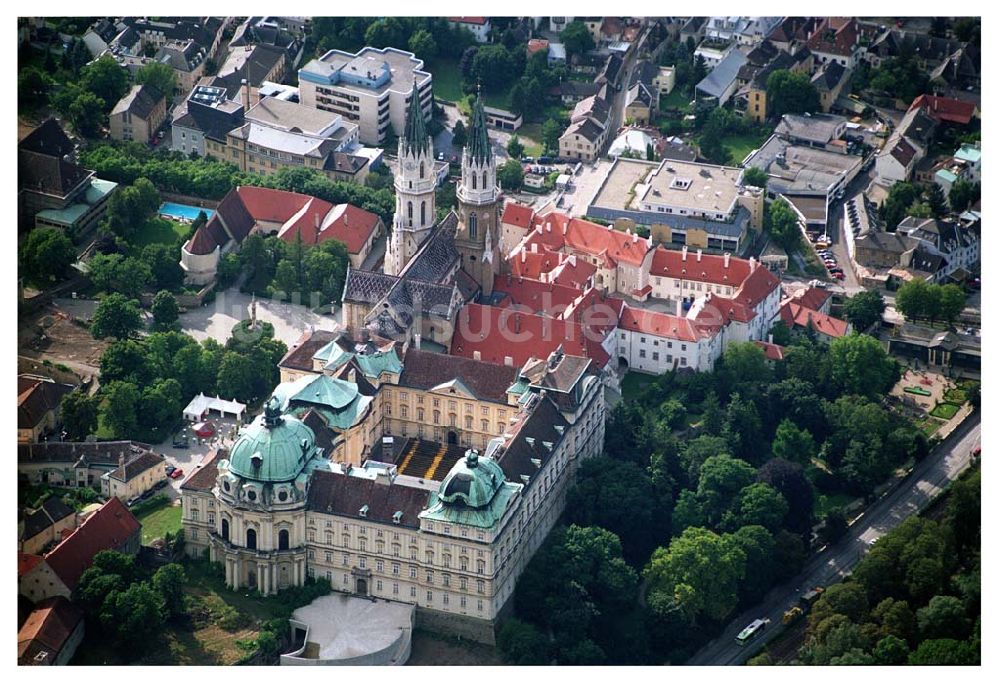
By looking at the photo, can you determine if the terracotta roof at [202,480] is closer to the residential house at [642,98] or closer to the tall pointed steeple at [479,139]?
the tall pointed steeple at [479,139]

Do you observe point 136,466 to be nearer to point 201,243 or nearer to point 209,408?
point 209,408

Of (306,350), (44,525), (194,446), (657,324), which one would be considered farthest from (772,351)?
(44,525)

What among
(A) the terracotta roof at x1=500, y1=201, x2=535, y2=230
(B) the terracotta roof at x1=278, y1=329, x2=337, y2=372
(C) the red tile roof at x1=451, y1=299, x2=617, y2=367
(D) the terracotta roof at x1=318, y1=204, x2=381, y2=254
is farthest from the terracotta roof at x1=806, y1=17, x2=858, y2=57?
(B) the terracotta roof at x1=278, y1=329, x2=337, y2=372

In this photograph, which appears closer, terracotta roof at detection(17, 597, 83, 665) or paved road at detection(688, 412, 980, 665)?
terracotta roof at detection(17, 597, 83, 665)

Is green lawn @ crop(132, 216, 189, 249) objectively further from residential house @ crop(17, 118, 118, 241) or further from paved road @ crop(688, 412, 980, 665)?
paved road @ crop(688, 412, 980, 665)

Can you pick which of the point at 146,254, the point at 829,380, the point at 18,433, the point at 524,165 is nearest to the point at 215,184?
the point at 146,254

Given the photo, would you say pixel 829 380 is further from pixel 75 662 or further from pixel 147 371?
pixel 75 662

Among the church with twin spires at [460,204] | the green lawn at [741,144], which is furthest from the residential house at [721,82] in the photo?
the church with twin spires at [460,204]
